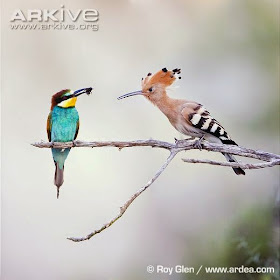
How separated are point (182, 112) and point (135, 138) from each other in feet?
0.81

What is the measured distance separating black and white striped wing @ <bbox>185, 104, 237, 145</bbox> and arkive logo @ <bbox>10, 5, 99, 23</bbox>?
0.60 meters

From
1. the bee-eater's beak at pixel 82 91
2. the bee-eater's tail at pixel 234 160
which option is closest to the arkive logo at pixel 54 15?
the bee-eater's beak at pixel 82 91

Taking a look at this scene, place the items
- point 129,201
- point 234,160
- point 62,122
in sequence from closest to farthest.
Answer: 1. point 129,201
2. point 62,122
3. point 234,160

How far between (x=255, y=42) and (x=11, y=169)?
1.27 metres

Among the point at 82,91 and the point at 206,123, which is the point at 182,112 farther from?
the point at 82,91

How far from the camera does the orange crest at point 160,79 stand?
247 centimetres

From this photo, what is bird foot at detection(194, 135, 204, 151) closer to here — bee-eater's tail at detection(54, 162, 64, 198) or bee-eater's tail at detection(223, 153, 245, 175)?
bee-eater's tail at detection(223, 153, 245, 175)

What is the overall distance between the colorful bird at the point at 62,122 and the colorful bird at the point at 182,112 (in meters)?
0.25

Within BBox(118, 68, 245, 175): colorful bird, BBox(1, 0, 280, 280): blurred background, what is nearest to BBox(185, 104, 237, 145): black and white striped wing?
BBox(118, 68, 245, 175): colorful bird

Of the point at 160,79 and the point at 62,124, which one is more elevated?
the point at 160,79

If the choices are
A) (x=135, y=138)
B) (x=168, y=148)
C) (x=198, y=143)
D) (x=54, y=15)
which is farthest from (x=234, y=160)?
(x=54, y=15)

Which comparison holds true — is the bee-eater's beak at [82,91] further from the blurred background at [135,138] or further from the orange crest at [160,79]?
the orange crest at [160,79]

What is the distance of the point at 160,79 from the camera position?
2.47 m

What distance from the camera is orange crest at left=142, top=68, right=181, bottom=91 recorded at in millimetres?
→ 2467
